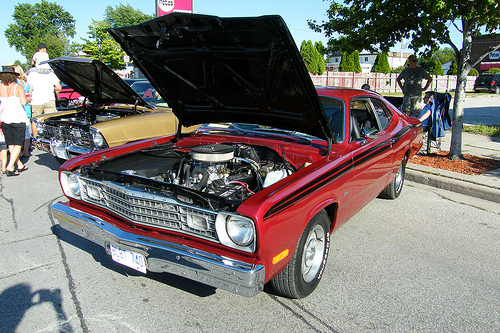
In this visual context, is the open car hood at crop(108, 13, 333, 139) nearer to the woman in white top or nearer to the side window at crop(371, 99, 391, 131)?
the side window at crop(371, 99, 391, 131)

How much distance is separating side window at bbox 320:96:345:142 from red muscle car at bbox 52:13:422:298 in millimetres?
12

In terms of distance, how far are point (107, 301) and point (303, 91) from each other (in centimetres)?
231

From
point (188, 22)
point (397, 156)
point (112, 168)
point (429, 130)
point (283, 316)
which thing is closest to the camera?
point (283, 316)

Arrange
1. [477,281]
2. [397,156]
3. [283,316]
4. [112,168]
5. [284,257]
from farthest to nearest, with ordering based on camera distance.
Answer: [397,156] < [112,168] < [477,281] < [283,316] < [284,257]

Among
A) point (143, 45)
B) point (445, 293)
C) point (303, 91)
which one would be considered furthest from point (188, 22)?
point (445, 293)

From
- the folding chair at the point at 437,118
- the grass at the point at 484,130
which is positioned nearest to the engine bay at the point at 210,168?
the folding chair at the point at 437,118

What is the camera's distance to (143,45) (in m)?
3.49

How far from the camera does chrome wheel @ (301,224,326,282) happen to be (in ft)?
9.84

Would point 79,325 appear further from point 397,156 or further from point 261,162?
point 397,156

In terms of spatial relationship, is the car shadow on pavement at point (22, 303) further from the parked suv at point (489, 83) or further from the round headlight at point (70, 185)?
the parked suv at point (489, 83)

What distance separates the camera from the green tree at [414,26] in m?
6.12

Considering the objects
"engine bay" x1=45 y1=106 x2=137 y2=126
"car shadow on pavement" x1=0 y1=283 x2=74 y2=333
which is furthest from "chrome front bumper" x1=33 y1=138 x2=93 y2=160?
"car shadow on pavement" x1=0 y1=283 x2=74 y2=333

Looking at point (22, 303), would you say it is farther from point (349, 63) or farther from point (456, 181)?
point (349, 63)

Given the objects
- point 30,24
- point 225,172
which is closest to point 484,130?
point 225,172
